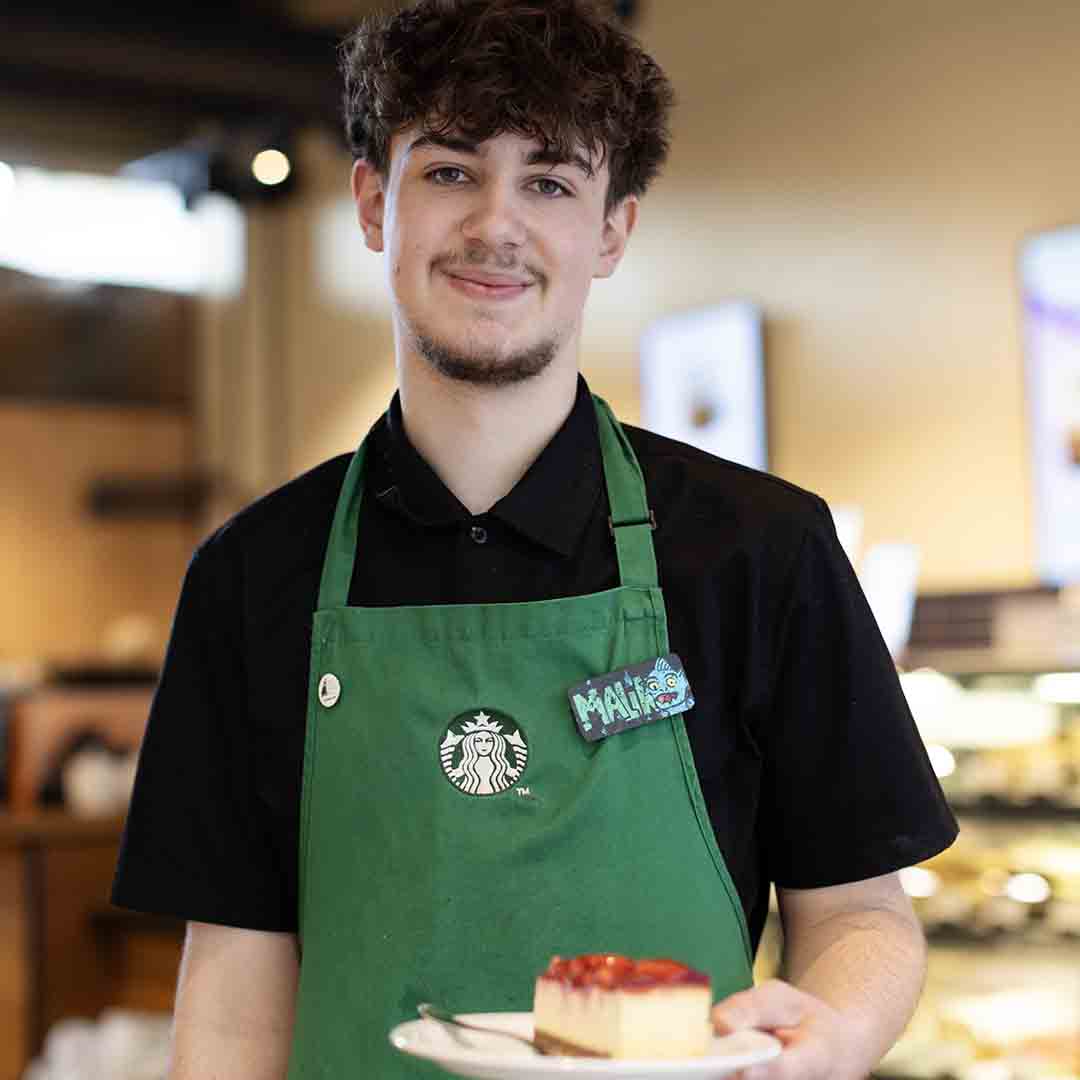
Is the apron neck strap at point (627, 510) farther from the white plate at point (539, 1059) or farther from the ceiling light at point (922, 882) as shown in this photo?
the ceiling light at point (922, 882)

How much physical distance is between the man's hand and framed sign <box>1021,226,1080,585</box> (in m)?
3.04

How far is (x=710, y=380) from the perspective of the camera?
518 centimetres

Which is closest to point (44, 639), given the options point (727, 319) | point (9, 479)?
point (9, 479)

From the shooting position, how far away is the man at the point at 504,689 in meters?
1.46

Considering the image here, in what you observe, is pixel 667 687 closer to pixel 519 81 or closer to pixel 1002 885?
pixel 519 81

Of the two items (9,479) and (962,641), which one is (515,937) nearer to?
(962,641)

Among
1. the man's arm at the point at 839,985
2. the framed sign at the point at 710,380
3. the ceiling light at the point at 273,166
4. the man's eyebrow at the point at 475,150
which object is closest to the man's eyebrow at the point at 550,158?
the man's eyebrow at the point at 475,150

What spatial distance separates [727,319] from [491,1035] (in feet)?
13.2

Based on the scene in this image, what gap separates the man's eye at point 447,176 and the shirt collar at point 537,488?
21 centimetres

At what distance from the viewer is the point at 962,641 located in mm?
4043

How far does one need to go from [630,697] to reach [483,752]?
0.13 meters

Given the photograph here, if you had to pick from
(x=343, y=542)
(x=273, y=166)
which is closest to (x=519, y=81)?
(x=343, y=542)

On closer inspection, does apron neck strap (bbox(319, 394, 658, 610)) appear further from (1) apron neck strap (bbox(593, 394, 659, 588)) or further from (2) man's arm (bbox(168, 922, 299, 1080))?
(2) man's arm (bbox(168, 922, 299, 1080))

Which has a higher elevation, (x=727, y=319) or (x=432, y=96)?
(x=727, y=319)
